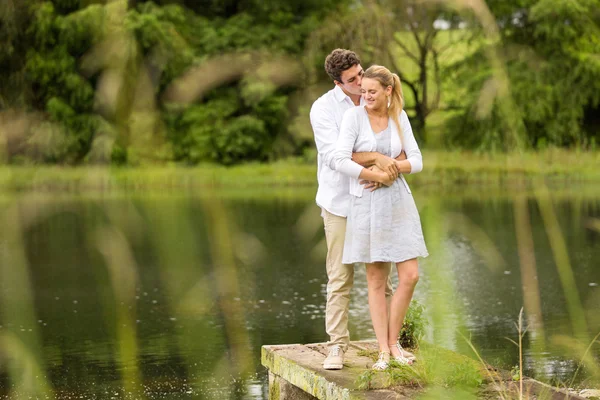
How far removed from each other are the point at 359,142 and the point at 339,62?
38 centimetres

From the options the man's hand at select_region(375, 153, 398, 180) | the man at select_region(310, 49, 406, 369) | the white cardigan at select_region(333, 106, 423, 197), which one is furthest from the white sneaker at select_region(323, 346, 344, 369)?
the man's hand at select_region(375, 153, 398, 180)

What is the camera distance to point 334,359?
15.3 ft

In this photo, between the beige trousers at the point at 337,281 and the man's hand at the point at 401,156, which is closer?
the man's hand at the point at 401,156

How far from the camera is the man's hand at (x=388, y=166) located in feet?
14.0

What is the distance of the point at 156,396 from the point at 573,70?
2961 cm

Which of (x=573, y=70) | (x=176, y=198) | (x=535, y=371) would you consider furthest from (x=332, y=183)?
(x=573, y=70)

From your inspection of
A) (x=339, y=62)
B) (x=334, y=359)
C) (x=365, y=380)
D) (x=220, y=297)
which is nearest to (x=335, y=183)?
(x=339, y=62)

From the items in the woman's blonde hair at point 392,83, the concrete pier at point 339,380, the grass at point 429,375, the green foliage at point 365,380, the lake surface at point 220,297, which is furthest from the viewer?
the woman's blonde hair at point 392,83

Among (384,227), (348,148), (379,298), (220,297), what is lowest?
(220,297)

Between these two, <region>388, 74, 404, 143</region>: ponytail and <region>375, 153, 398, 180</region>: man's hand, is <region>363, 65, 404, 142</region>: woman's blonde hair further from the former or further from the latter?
<region>375, 153, 398, 180</region>: man's hand

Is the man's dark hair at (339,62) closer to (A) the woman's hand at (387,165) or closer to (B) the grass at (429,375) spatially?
(A) the woman's hand at (387,165)

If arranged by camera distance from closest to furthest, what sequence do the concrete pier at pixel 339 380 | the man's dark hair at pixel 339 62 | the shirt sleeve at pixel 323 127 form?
the concrete pier at pixel 339 380
the man's dark hair at pixel 339 62
the shirt sleeve at pixel 323 127

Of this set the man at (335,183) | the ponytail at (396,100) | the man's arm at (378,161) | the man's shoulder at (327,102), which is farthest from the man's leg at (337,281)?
the ponytail at (396,100)

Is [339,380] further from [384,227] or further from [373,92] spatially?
[373,92]
